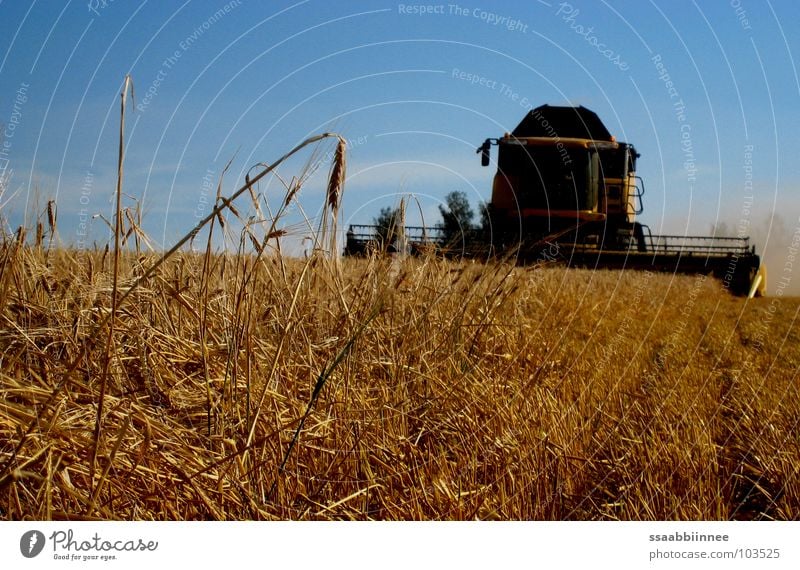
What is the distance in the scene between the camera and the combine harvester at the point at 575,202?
37.1ft

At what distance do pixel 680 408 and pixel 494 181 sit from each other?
1083 centimetres

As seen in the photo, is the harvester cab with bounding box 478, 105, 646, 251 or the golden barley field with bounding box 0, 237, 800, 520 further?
the harvester cab with bounding box 478, 105, 646, 251

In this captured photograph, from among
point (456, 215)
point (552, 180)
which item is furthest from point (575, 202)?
point (456, 215)

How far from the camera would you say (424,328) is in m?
2.75

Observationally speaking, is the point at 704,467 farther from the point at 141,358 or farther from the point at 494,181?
the point at 494,181

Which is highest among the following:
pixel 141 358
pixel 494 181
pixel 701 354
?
pixel 494 181

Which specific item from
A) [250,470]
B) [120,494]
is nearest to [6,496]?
[120,494]
